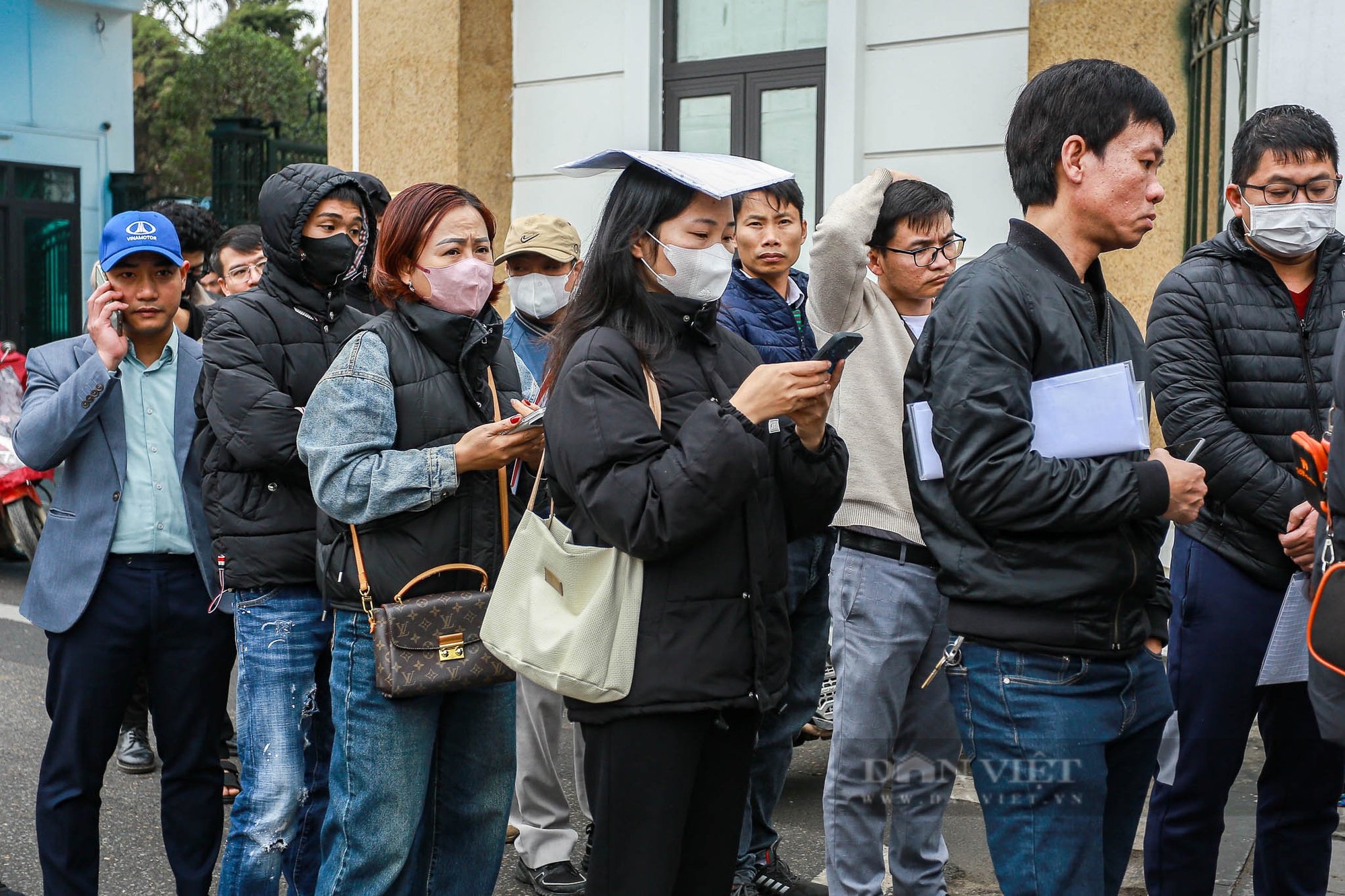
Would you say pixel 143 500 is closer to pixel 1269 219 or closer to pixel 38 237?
pixel 1269 219

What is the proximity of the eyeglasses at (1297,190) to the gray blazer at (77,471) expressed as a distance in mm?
2885

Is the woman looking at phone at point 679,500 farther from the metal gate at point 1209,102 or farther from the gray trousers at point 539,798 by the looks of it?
the metal gate at point 1209,102

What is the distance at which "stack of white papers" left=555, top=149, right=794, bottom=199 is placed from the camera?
2.63 m

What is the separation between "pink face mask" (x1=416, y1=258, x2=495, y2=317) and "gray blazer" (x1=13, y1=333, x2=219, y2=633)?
98cm

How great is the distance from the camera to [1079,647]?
→ 8.11 feet

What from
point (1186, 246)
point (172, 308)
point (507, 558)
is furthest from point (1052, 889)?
point (1186, 246)

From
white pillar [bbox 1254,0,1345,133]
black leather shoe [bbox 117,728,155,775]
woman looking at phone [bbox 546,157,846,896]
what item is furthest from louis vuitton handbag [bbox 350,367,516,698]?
white pillar [bbox 1254,0,1345,133]

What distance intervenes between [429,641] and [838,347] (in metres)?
1.16

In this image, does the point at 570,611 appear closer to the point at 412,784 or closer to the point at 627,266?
the point at 627,266

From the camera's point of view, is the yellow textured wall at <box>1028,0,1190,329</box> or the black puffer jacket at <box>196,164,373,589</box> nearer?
the black puffer jacket at <box>196,164,373,589</box>

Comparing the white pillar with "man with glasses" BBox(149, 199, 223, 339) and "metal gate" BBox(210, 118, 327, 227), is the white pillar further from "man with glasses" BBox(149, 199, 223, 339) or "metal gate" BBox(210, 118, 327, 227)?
"metal gate" BBox(210, 118, 327, 227)

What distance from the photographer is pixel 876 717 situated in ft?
12.4

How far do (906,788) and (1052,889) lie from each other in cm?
142

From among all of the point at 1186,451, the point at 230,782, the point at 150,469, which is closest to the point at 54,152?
the point at 230,782
